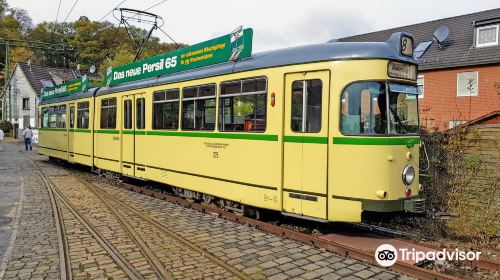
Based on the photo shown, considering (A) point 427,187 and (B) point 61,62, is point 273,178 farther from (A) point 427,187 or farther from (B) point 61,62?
(B) point 61,62

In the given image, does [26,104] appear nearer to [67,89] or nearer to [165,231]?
[67,89]

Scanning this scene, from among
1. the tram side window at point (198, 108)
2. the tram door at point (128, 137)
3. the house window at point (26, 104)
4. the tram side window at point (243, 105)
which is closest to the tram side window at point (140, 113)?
the tram door at point (128, 137)

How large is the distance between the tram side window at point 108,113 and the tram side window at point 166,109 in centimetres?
285

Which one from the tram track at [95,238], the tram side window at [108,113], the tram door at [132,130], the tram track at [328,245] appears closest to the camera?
the tram track at [328,245]

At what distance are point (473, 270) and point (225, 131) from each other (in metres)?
4.66

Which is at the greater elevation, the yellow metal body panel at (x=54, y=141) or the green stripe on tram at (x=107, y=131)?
the green stripe on tram at (x=107, y=131)

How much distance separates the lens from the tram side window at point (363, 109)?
21.0ft

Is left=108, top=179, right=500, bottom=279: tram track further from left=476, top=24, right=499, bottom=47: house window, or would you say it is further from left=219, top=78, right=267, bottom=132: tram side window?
left=476, top=24, right=499, bottom=47: house window

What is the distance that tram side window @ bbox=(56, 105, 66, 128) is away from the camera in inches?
704

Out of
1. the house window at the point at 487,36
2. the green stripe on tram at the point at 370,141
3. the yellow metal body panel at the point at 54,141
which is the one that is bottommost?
the yellow metal body panel at the point at 54,141

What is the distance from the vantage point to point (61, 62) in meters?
71.9

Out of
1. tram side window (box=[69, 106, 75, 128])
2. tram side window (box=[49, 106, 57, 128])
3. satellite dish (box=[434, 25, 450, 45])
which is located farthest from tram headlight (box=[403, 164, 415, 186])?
satellite dish (box=[434, 25, 450, 45])

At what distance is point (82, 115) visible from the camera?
1588 cm

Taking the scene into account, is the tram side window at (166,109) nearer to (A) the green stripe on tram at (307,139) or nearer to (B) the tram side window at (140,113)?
(B) the tram side window at (140,113)
